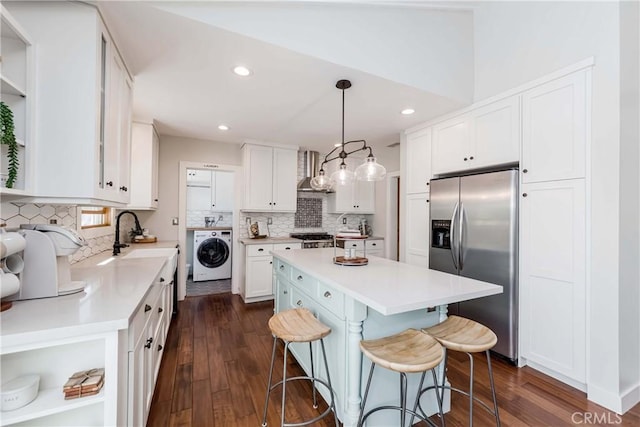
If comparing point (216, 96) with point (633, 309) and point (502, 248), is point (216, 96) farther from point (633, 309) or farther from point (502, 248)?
point (633, 309)

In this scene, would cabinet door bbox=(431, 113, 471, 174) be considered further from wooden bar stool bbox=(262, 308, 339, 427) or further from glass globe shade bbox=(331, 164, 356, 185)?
wooden bar stool bbox=(262, 308, 339, 427)

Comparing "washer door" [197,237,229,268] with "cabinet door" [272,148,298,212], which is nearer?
"cabinet door" [272,148,298,212]

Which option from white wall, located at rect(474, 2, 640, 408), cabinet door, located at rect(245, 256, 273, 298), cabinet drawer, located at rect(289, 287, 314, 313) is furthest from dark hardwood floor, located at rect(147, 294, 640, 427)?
cabinet door, located at rect(245, 256, 273, 298)

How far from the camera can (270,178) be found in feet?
14.2

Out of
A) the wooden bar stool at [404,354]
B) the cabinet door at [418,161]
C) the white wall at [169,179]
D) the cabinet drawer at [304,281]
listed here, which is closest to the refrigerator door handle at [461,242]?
the cabinet door at [418,161]

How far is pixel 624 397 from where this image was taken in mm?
1824

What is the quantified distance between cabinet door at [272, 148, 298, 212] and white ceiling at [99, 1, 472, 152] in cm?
65

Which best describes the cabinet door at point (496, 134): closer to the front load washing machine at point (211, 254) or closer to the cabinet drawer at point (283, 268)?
the cabinet drawer at point (283, 268)

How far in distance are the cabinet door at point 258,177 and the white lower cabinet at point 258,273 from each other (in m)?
0.63

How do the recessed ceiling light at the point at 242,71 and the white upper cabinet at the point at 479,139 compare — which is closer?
the recessed ceiling light at the point at 242,71

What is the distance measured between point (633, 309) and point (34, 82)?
12.4 feet

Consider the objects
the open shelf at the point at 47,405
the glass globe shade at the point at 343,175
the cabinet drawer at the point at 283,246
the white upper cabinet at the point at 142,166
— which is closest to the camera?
the open shelf at the point at 47,405

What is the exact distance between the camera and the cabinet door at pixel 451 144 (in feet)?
9.24

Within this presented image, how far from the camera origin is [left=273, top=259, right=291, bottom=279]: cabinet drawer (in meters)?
2.52
